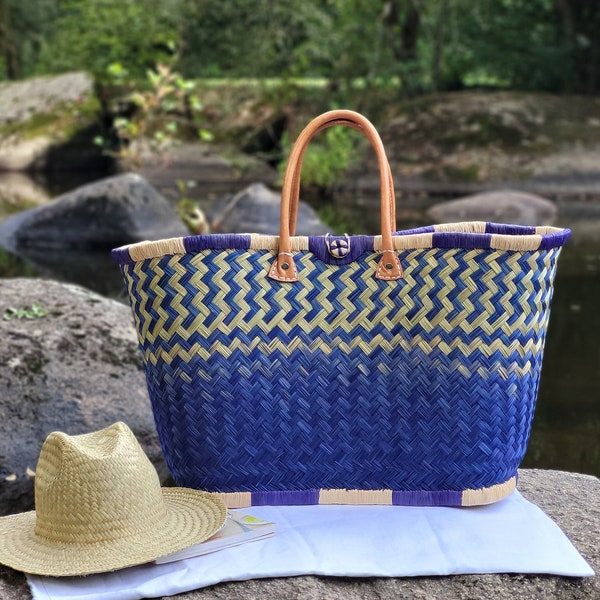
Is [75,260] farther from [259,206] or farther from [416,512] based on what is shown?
[416,512]

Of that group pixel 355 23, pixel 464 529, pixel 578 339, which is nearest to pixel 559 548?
pixel 464 529

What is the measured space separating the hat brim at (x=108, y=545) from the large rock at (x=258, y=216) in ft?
20.1

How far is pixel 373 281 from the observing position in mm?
2006

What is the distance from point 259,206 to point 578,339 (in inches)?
157

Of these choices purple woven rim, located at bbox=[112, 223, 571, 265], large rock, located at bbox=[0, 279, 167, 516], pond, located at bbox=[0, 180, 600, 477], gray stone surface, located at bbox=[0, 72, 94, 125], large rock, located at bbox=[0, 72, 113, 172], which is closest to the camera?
purple woven rim, located at bbox=[112, 223, 571, 265]

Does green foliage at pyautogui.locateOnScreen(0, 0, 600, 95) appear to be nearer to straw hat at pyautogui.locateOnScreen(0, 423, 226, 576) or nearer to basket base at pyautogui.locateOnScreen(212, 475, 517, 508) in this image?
basket base at pyautogui.locateOnScreen(212, 475, 517, 508)

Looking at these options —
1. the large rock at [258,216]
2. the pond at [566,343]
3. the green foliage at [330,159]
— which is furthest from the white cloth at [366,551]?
the green foliage at [330,159]

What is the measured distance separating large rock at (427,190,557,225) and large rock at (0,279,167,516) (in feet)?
22.3

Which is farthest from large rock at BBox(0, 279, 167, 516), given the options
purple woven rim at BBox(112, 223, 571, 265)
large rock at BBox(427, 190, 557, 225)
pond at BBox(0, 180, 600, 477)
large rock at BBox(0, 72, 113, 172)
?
large rock at BBox(0, 72, 113, 172)

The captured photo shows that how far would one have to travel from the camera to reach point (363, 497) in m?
2.12

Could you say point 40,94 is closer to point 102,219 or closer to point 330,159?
point 330,159

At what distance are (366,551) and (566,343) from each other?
127 inches

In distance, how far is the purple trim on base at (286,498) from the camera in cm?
212

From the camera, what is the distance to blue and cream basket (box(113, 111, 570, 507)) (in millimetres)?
1997
